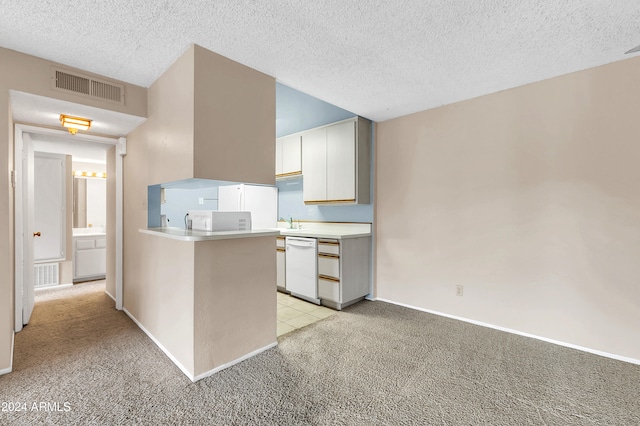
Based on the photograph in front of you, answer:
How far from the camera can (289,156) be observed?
453cm

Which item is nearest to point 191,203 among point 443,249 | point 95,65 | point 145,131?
point 145,131

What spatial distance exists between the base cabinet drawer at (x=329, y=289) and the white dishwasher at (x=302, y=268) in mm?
57

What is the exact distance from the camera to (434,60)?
2.36 m

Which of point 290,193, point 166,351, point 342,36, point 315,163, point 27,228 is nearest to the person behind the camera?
point 342,36

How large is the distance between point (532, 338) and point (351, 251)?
194 cm

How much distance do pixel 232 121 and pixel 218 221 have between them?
2.60ft

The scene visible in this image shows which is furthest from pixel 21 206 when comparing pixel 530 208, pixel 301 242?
pixel 530 208

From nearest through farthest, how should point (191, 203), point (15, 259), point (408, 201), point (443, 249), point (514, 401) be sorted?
1. point (514, 401)
2. point (15, 259)
3. point (443, 249)
4. point (408, 201)
5. point (191, 203)

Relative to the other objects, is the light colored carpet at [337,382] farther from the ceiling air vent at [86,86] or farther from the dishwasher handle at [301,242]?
the ceiling air vent at [86,86]

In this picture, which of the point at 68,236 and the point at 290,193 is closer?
the point at 68,236

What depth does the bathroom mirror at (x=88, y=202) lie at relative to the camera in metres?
5.07

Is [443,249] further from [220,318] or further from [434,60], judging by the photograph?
[220,318]

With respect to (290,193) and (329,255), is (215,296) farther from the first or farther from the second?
(290,193)

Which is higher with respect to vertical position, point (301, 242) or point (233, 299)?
point (301, 242)
